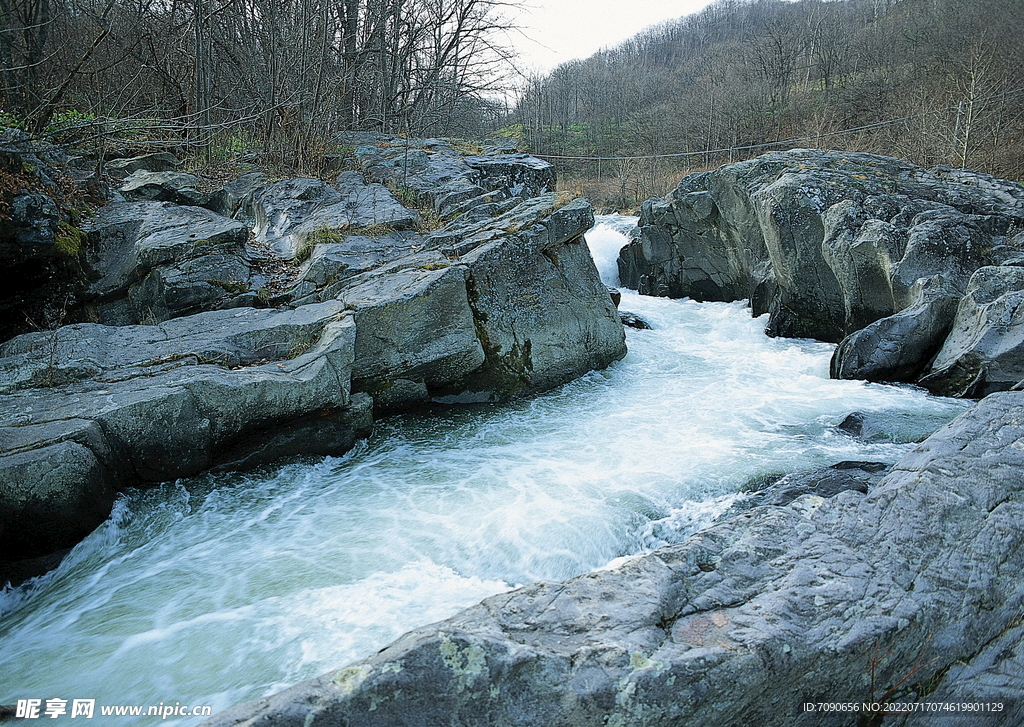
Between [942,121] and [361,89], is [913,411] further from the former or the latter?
[361,89]

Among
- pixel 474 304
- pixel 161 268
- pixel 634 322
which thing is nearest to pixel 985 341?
pixel 634 322

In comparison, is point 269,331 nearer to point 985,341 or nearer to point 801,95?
point 985,341

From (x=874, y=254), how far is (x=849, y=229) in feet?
1.64

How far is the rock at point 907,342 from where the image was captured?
6.91m

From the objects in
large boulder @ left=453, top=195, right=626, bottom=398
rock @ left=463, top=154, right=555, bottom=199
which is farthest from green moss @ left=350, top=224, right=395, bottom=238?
rock @ left=463, top=154, right=555, bottom=199

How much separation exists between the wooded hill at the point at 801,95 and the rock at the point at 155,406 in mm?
13621

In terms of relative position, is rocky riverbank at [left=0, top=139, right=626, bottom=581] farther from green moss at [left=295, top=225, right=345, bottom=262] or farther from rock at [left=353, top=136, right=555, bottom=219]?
rock at [left=353, top=136, right=555, bottom=219]

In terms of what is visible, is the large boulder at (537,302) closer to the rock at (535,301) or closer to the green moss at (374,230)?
the rock at (535,301)

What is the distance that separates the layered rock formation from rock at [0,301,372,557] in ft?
19.0

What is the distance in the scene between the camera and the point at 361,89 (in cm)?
1465

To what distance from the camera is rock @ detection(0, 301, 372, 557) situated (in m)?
3.97

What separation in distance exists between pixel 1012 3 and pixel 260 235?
22130 mm

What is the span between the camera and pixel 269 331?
5.77 m

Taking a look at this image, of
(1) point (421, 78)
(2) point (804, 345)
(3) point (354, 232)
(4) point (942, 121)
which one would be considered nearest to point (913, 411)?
(2) point (804, 345)
